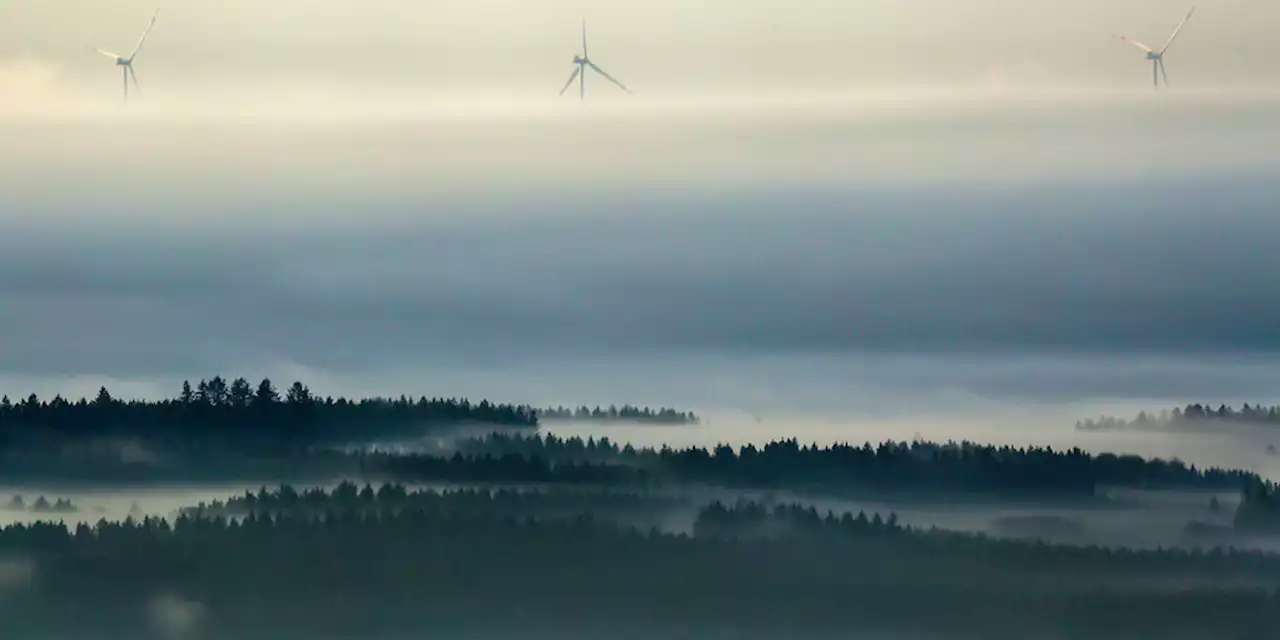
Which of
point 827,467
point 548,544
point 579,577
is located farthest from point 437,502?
point 827,467

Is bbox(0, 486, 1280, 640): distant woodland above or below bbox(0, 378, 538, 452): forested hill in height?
below

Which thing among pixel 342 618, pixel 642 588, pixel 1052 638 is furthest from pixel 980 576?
pixel 342 618

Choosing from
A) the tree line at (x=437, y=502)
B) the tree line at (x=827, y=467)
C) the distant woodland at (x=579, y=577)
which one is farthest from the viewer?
the tree line at (x=437, y=502)

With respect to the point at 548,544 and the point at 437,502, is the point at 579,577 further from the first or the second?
the point at 437,502

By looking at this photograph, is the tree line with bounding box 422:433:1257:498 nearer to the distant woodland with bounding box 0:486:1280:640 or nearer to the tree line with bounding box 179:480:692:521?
the tree line with bounding box 179:480:692:521

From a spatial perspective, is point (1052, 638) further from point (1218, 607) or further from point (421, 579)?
point (421, 579)

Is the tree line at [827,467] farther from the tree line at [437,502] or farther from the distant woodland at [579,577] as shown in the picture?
the distant woodland at [579,577]
